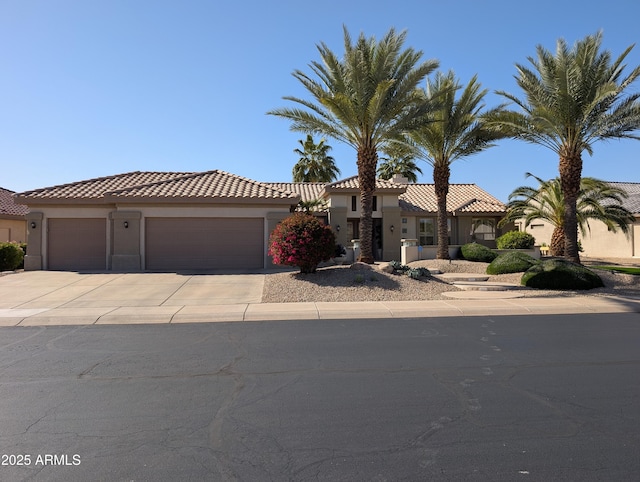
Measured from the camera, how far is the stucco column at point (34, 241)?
2028 centimetres

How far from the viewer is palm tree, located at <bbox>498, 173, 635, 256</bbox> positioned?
80.1 feet

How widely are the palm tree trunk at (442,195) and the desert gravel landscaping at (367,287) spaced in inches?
205

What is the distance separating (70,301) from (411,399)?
11457 mm

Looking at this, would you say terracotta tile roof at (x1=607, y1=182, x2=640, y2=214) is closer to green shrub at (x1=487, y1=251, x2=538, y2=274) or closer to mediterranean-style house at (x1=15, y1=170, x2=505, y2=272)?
green shrub at (x1=487, y1=251, x2=538, y2=274)

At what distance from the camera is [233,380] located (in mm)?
6359

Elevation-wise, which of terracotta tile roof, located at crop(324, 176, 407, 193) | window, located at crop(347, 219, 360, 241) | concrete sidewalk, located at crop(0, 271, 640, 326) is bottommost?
concrete sidewalk, located at crop(0, 271, 640, 326)

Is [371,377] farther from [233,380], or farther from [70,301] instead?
[70,301]

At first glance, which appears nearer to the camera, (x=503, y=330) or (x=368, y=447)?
(x=368, y=447)

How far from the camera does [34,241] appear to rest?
2031 cm

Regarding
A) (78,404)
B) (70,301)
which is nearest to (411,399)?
(78,404)

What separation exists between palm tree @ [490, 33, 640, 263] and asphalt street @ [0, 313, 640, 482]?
1098 centimetres

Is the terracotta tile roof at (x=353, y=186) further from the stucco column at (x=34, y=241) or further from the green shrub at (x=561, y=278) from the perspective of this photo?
the stucco column at (x=34, y=241)

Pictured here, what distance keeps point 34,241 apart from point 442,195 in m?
18.4

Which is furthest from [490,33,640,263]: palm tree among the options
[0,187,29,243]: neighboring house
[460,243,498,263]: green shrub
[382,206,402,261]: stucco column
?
[0,187,29,243]: neighboring house
